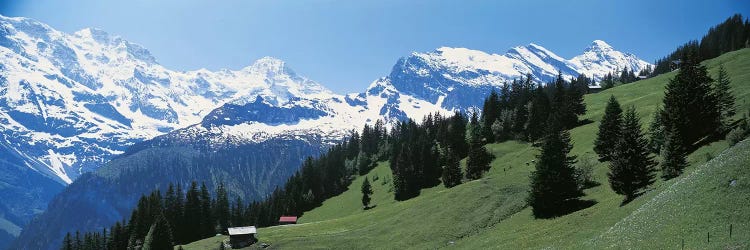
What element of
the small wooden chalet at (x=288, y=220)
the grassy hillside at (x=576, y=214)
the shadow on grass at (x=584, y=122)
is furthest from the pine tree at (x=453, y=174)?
the small wooden chalet at (x=288, y=220)

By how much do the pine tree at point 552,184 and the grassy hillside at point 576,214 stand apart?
240 centimetres

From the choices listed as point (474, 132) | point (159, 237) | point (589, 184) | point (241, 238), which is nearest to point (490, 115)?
point (474, 132)

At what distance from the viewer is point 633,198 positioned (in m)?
60.6

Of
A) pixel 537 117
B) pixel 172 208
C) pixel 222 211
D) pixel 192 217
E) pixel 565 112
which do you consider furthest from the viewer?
pixel 222 211

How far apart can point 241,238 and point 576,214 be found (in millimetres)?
63469

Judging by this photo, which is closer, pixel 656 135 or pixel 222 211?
pixel 656 135

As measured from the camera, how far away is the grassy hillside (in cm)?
4447

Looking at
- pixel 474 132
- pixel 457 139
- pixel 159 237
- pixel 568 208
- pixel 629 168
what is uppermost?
pixel 474 132

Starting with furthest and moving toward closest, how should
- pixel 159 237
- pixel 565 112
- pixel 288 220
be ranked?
1. pixel 288 220
2. pixel 565 112
3. pixel 159 237

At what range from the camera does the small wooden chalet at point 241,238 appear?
342ft

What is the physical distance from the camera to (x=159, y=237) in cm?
11775

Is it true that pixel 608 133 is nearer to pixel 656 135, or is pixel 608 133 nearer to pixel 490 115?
pixel 656 135

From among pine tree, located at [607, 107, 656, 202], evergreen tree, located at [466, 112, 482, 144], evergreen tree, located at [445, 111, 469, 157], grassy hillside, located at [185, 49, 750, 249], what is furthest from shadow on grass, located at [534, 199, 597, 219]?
evergreen tree, located at [466, 112, 482, 144]

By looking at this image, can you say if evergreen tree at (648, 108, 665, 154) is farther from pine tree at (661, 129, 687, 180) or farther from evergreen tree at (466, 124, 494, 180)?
evergreen tree at (466, 124, 494, 180)
